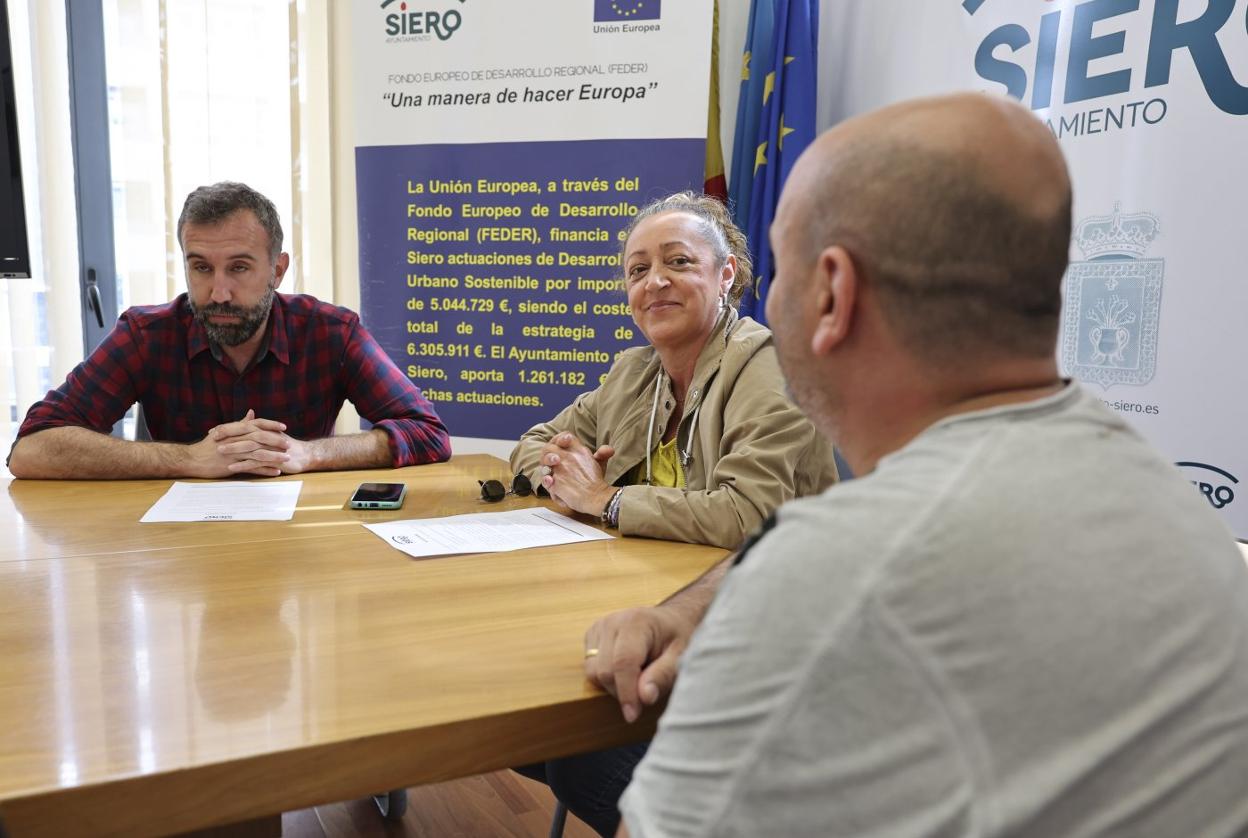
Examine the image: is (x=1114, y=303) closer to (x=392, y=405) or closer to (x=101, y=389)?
(x=392, y=405)

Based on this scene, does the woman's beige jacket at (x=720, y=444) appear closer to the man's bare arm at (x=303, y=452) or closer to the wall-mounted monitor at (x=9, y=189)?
the man's bare arm at (x=303, y=452)

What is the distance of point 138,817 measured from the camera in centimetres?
74

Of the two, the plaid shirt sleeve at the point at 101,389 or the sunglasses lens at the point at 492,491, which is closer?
the sunglasses lens at the point at 492,491

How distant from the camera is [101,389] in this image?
2.22 metres

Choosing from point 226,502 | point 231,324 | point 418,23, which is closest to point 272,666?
point 226,502

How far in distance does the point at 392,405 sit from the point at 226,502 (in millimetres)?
702

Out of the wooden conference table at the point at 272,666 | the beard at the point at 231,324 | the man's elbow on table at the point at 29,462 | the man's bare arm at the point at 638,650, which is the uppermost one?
the beard at the point at 231,324

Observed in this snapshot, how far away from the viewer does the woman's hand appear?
1667 millimetres

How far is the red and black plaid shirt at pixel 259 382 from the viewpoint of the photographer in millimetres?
2232

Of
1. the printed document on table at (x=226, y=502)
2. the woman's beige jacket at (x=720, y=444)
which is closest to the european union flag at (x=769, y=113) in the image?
the woman's beige jacket at (x=720, y=444)

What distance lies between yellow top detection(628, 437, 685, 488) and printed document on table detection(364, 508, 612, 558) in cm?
25

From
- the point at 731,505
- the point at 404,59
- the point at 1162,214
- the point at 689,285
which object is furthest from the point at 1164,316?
the point at 404,59

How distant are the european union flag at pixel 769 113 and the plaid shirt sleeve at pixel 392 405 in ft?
4.39

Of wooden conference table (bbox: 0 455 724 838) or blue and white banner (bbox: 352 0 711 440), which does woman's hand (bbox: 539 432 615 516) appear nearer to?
wooden conference table (bbox: 0 455 724 838)
